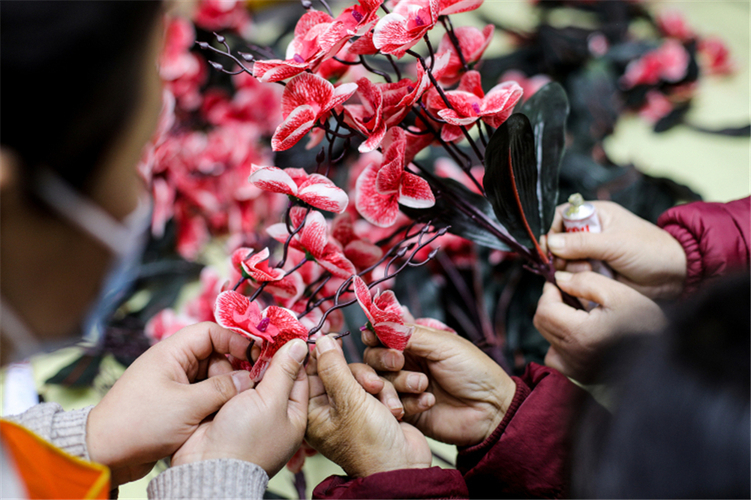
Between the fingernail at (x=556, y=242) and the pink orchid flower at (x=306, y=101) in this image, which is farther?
the fingernail at (x=556, y=242)

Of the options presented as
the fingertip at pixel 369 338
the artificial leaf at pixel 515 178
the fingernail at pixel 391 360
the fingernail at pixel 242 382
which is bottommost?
the fingernail at pixel 242 382

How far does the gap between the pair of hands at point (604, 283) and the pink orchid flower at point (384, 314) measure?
21cm

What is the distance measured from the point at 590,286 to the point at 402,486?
296 millimetres

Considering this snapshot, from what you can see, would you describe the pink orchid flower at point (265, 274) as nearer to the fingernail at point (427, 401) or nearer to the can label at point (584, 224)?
the fingernail at point (427, 401)

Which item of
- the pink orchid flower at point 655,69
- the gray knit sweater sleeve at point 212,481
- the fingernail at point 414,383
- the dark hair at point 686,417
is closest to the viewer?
the dark hair at point 686,417

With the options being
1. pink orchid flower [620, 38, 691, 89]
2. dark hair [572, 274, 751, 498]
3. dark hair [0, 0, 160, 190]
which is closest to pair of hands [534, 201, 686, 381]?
dark hair [572, 274, 751, 498]

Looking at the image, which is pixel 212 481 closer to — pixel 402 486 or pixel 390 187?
pixel 402 486

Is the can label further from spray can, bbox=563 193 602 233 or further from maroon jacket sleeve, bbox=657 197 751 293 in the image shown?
maroon jacket sleeve, bbox=657 197 751 293

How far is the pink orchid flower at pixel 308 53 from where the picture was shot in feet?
1.26

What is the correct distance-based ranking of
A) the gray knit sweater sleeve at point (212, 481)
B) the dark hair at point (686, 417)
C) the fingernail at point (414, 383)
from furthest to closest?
the fingernail at point (414, 383), the gray knit sweater sleeve at point (212, 481), the dark hair at point (686, 417)

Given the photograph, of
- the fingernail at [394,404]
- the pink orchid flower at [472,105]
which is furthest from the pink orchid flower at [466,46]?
the fingernail at [394,404]

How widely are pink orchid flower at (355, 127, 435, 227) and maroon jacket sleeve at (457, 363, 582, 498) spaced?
252 millimetres

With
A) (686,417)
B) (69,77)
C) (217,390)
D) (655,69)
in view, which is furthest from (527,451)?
(655,69)

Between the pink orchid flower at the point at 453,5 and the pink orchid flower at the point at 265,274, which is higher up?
the pink orchid flower at the point at 453,5
